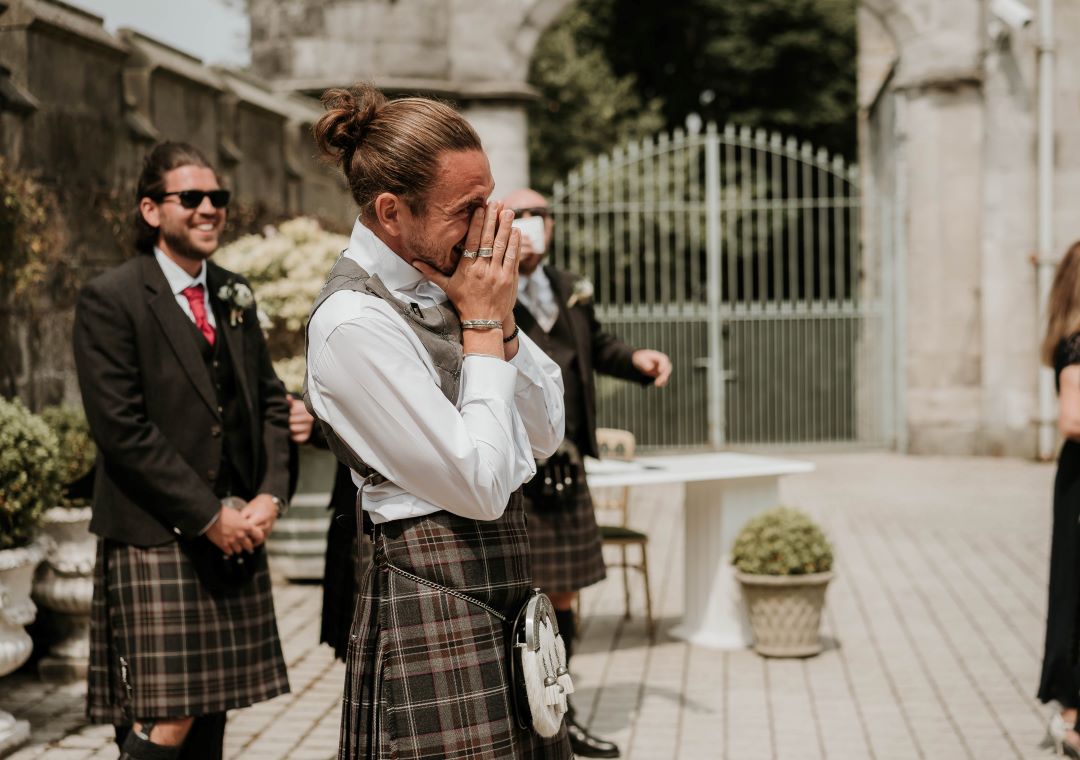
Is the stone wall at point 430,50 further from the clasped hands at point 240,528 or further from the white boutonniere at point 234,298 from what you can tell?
the clasped hands at point 240,528

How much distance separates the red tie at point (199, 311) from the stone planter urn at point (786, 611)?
3.21 meters

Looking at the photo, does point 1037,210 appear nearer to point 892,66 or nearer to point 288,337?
point 892,66

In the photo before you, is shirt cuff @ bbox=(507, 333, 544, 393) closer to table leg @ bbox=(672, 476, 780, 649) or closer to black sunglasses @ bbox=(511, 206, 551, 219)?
black sunglasses @ bbox=(511, 206, 551, 219)

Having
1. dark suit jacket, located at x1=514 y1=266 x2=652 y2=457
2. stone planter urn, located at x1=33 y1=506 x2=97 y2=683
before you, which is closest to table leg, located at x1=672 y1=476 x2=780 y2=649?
dark suit jacket, located at x1=514 y1=266 x2=652 y2=457

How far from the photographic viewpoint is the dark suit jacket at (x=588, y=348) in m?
5.14

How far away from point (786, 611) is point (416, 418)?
4492mm

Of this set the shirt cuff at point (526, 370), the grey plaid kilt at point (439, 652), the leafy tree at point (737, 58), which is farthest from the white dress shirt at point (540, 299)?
the leafy tree at point (737, 58)

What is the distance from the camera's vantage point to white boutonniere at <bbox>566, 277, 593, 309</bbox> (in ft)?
17.3

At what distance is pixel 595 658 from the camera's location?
6.49 meters

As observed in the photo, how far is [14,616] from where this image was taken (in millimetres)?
4945

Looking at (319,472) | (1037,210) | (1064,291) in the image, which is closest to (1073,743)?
(1064,291)

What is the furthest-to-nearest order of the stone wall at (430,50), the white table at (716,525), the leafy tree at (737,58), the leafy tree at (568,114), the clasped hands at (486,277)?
the leafy tree at (737,58)
the leafy tree at (568,114)
the stone wall at (430,50)
the white table at (716,525)
the clasped hands at (486,277)

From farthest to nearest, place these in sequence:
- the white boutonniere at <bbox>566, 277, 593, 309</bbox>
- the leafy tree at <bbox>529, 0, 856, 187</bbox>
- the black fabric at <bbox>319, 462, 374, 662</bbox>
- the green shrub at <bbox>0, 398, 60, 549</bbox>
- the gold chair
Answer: the leafy tree at <bbox>529, 0, 856, 187</bbox> → the gold chair → the white boutonniere at <bbox>566, 277, 593, 309</bbox> → the green shrub at <bbox>0, 398, 60, 549</bbox> → the black fabric at <bbox>319, 462, 374, 662</bbox>

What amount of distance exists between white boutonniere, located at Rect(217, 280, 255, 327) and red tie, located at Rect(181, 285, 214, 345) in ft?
0.23
